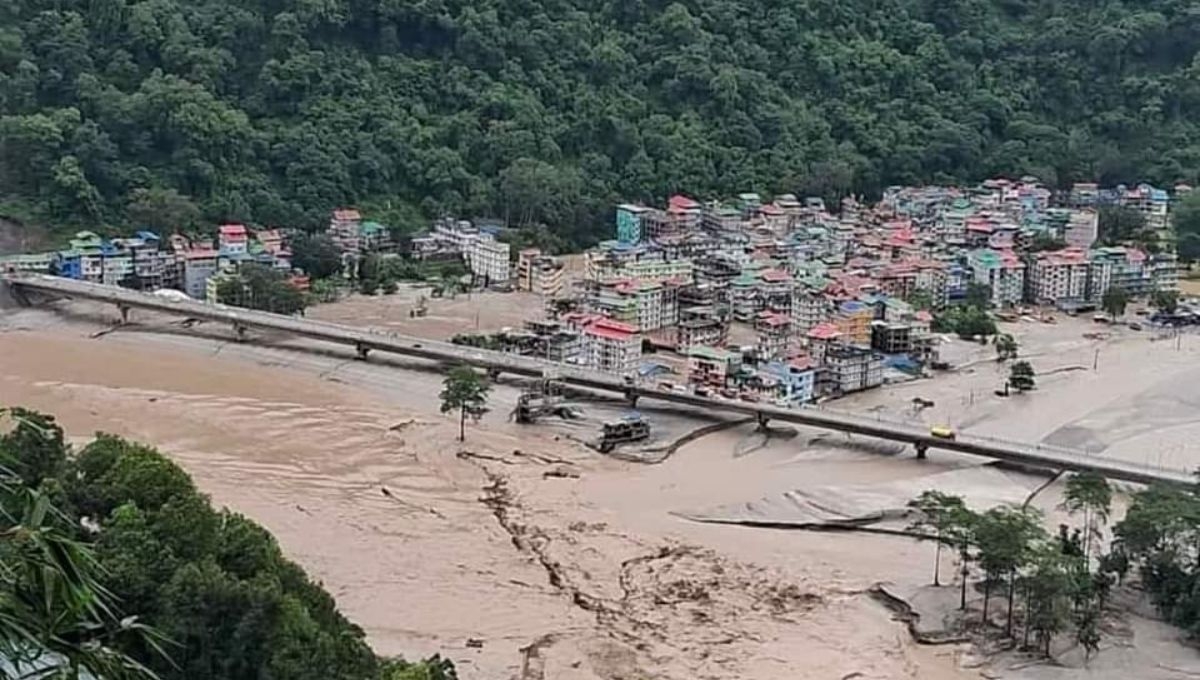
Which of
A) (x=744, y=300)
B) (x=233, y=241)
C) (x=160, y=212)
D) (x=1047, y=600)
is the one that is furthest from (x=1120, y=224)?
(x=1047, y=600)

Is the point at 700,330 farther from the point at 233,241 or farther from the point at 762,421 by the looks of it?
the point at 233,241

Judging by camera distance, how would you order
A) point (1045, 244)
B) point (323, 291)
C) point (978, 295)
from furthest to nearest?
point (1045, 244) < point (978, 295) < point (323, 291)

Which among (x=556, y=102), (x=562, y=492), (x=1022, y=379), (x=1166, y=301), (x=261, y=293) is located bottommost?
(x=562, y=492)

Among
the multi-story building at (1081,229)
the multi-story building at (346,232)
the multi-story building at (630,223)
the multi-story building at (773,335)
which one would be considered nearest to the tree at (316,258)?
the multi-story building at (346,232)

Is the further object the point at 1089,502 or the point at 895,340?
the point at 895,340

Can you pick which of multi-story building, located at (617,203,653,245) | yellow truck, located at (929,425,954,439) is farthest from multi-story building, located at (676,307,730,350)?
multi-story building, located at (617,203,653,245)

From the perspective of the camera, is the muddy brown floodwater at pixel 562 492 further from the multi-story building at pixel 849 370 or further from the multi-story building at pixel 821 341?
the multi-story building at pixel 821 341
